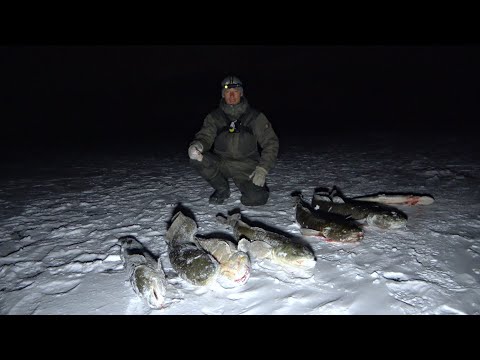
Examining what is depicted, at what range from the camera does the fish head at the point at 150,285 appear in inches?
105

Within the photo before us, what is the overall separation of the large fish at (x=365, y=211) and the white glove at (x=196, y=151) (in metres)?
1.97

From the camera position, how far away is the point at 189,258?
3037mm

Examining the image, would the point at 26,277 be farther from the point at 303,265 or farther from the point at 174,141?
the point at 174,141

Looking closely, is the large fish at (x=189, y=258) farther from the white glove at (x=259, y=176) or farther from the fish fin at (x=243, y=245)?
the white glove at (x=259, y=176)

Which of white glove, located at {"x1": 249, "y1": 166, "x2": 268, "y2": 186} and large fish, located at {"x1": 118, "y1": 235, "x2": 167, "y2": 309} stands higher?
white glove, located at {"x1": 249, "y1": 166, "x2": 268, "y2": 186}

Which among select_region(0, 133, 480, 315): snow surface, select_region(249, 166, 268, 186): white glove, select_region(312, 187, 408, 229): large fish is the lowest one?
select_region(0, 133, 480, 315): snow surface

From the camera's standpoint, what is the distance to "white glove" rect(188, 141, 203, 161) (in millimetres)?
4801

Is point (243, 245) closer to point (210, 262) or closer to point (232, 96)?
point (210, 262)

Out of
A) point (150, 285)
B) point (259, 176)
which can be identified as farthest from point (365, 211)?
point (150, 285)

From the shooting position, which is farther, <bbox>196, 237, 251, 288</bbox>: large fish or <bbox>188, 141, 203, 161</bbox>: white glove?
<bbox>188, 141, 203, 161</bbox>: white glove

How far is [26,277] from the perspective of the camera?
3.30 m

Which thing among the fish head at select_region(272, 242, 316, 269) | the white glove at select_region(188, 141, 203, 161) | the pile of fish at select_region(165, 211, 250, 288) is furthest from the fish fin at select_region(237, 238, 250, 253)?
the white glove at select_region(188, 141, 203, 161)

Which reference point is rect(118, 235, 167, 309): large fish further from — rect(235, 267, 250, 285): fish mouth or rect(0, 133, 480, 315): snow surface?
rect(235, 267, 250, 285): fish mouth

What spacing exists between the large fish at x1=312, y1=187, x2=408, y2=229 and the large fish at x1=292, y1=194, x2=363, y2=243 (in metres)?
0.12
